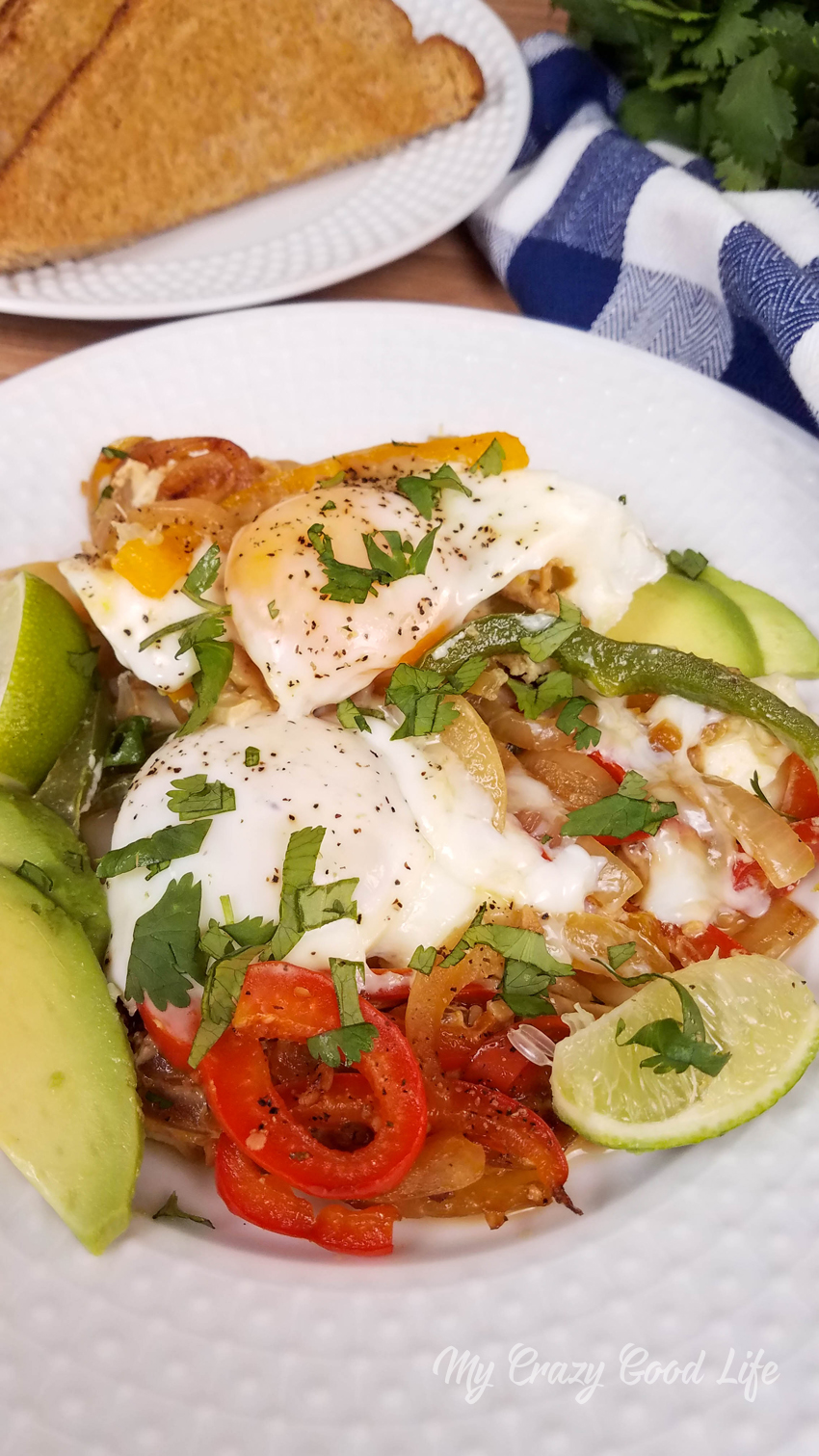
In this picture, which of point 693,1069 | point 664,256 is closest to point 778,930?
point 693,1069

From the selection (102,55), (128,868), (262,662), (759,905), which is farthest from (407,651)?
(102,55)

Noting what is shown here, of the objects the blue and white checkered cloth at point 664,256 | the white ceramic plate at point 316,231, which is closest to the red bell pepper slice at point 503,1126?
the blue and white checkered cloth at point 664,256

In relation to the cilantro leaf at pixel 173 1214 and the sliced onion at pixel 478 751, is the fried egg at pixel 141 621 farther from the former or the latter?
the cilantro leaf at pixel 173 1214

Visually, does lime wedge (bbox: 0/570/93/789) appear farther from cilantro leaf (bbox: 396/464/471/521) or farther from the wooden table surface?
the wooden table surface

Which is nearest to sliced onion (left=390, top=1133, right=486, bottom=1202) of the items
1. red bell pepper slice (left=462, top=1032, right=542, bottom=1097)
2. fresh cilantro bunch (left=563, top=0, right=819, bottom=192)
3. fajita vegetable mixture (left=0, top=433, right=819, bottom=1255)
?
fajita vegetable mixture (left=0, top=433, right=819, bottom=1255)

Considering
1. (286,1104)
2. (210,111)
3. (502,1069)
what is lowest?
(502,1069)

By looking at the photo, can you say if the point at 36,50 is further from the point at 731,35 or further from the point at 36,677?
the point at 36,677
